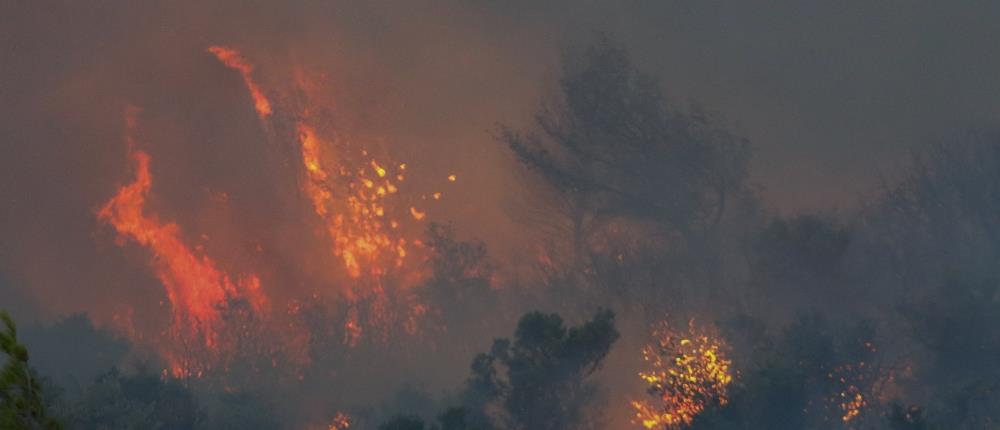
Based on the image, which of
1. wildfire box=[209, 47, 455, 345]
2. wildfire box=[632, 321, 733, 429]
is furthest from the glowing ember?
wildfire box=[209, 47, 455, 345]

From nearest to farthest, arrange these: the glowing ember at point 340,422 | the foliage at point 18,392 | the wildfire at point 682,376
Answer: the foliage at point 18,392
the wildfire at point 682,376
the glowing ember at point 340,422

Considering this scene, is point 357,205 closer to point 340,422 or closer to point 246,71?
point 246,71

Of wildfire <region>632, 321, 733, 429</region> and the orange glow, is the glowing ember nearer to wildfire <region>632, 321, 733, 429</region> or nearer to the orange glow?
wildfire <region>632, 321, 733, 429</region>

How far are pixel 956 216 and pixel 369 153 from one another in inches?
1533

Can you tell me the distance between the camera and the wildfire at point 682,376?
86.9 feet

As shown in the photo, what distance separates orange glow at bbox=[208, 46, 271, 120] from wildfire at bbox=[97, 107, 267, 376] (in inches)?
388

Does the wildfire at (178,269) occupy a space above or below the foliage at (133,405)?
above

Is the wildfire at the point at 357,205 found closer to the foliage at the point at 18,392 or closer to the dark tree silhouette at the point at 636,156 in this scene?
the dark tree silhouette at the point at 636,156

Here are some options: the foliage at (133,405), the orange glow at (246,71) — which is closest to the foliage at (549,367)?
the foliage at (133,405)

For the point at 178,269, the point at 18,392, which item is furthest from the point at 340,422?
the point at 18,392

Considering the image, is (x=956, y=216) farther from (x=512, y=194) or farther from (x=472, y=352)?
(x=512, y=194)

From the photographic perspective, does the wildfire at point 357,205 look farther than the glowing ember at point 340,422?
Yes

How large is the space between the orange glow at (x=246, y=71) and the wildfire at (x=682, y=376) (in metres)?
43.3

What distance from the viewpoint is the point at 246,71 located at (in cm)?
7312
